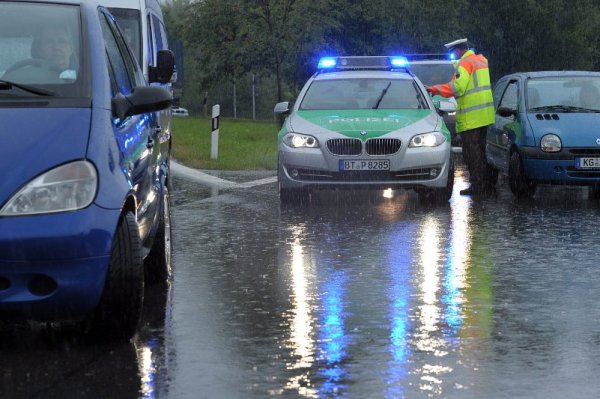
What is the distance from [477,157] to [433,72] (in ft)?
36.0

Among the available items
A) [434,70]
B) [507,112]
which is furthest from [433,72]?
[507,112]

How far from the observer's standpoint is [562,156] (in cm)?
1505

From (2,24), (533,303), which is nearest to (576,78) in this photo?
(533,303)

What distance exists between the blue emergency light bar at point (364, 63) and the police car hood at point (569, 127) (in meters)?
2.75

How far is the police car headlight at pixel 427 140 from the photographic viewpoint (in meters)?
14.4

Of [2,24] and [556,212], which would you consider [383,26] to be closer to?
[556,212]

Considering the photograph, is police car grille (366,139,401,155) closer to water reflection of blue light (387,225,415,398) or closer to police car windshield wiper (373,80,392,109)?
police car windshield wiper (373,80,392,109)

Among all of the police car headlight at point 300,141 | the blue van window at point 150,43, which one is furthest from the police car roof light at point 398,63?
the police car headlight at point 300,141

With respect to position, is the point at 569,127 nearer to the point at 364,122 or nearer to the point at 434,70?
the point at 364,122

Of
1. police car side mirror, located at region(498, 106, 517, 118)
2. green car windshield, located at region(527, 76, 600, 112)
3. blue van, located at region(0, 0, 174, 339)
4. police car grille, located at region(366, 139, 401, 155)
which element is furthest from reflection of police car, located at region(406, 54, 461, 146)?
blue van, located at region(0, 0, 174, 339)

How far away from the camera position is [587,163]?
15.0 meters

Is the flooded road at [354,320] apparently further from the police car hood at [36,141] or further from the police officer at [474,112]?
the police officer at [474,112]

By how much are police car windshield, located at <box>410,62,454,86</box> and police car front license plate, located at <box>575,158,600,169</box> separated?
12190 millimetres

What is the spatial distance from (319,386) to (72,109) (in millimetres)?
1889
